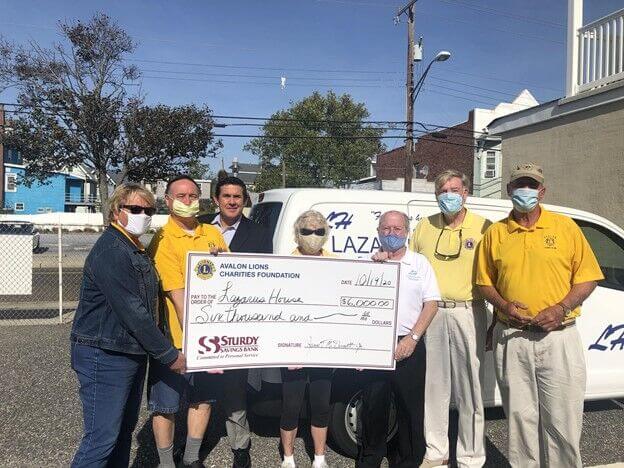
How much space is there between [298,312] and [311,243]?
1.45ft

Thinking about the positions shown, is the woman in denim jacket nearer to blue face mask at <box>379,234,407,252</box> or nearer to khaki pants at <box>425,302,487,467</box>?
blue face mask at <box>379,234,407,252</box>

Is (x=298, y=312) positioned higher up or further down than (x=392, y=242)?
further down

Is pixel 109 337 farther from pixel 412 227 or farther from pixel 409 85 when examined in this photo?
pixel 409 85

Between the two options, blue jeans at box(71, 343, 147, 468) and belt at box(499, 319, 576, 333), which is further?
belt at box(499, 319, 576, 333)

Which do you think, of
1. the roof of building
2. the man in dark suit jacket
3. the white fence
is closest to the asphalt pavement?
the man in dark suit jacket

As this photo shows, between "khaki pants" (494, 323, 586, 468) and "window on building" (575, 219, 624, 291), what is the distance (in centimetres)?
136

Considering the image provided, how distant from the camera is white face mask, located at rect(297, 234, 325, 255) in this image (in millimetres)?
3107

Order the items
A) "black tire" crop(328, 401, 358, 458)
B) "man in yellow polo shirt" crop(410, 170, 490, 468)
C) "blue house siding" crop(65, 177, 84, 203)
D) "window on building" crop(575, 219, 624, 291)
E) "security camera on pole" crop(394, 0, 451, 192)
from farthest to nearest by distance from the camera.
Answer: "blue house siding" crop(65, 177, 84, 203), "security camera on pole" crop(394, 0, 451, 192), "window on building" crop(575, 219, 624, 291), "black tire" crop(328, 401, 358, 458), "man in yellow polo shirt" crop(410, 170, 490, 468)

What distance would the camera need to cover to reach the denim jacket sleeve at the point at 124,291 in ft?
8.26

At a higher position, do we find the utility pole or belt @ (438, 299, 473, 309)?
the utility pole

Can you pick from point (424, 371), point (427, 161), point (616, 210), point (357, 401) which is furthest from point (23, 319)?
point (427, 161)

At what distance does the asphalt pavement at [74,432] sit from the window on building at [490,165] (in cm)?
2502

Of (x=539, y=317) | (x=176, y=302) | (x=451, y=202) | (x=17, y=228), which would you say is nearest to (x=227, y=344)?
(x=176, y=302)

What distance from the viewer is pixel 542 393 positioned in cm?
304
